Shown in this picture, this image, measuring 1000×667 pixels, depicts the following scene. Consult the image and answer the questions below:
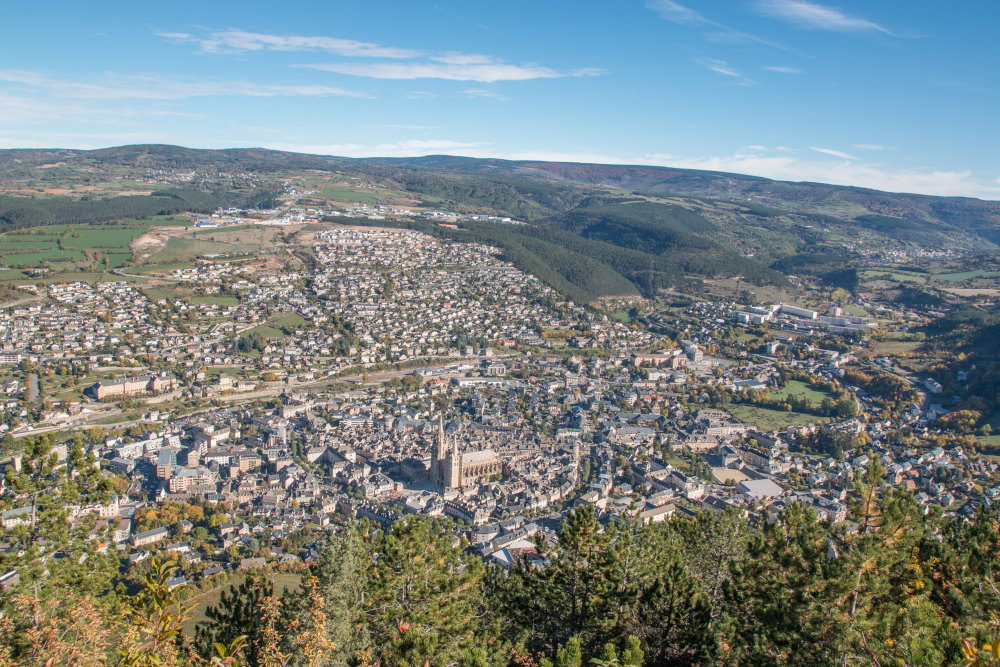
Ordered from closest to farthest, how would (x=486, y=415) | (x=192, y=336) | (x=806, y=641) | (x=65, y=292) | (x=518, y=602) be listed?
(x=806, y=641), (x=518, y=602), (x=486, y=415), (x=192, y=336), (x=65, y=292)

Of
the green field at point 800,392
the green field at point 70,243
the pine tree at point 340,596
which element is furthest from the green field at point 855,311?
the green field at point 70,243

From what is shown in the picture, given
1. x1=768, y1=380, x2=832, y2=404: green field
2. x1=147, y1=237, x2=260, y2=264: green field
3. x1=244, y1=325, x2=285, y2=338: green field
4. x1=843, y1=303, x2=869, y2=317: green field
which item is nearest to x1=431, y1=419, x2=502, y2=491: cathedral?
x1=768, y1=380, x2=832, y2=404: green field

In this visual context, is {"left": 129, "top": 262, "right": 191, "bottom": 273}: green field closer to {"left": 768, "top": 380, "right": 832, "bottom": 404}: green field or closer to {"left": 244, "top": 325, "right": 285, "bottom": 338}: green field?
{"left": 244, "top": 325, "right": 285, "bottom": 338}: green field

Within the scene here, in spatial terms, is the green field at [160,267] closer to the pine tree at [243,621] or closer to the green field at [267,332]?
the green field at [267,332]

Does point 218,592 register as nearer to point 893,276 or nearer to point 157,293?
point 157,293

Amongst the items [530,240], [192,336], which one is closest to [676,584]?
[192,336]

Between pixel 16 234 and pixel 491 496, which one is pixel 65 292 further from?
pixel 491 496

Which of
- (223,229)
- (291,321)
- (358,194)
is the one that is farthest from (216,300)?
(358,194)
